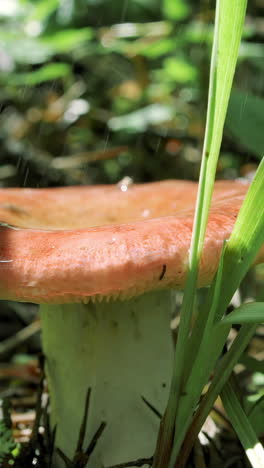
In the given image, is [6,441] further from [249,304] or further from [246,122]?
[246,122]

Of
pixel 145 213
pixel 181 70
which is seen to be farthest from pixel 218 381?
pixel 181 70

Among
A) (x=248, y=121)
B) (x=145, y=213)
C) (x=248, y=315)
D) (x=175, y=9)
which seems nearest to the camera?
(x=248, y=315)

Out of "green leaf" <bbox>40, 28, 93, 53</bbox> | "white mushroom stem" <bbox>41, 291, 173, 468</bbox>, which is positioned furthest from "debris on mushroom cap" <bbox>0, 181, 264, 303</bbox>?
"green leaf" <bbox>40, 28, 93, 53</bbox>

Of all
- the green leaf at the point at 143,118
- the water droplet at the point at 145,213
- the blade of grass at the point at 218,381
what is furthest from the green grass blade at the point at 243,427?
the green leaf at the point at 143,118

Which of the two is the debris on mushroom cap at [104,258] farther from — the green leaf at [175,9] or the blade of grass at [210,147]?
the green leaf at [175,9]

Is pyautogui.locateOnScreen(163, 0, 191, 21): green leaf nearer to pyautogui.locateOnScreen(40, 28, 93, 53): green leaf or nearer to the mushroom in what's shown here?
pyautogui.locateOnScreen(40, 28, 93, 53): green leaf

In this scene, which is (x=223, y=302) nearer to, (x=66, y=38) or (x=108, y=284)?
(x=108, y=284)
